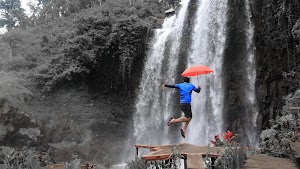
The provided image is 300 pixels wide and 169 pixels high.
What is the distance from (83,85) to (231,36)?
8.80 metres

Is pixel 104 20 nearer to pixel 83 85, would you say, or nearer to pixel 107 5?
pixel 107 5

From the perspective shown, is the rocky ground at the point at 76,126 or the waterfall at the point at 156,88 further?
the waterfall at the point at 156,88

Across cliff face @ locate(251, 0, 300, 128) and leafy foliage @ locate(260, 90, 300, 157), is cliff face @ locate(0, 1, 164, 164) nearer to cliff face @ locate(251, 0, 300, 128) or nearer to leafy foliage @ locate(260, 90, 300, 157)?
cliff face @ locate(251, 0, 300, 128)

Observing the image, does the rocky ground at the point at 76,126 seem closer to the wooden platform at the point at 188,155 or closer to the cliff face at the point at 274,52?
the cliff face at the point at 274,52

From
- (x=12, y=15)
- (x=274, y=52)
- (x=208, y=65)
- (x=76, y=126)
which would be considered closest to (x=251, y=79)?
(x=274, y=52)

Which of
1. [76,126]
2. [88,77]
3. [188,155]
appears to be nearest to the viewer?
[188,155]

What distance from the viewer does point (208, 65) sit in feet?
51.2

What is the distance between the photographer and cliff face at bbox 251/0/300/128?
11878 millimetres

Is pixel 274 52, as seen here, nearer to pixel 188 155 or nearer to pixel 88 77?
pixel 188 155

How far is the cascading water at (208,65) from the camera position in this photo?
1451cm

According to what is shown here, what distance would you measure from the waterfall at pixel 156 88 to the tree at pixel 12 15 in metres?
14.5

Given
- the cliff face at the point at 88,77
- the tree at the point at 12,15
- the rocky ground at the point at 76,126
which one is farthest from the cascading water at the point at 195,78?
the tree at the point at 12,15

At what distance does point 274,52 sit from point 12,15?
27.5m

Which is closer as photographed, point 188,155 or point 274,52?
point 188,155
